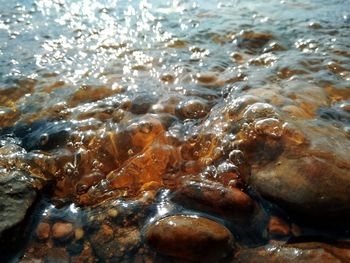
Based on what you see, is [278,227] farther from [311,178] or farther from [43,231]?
[43,231]

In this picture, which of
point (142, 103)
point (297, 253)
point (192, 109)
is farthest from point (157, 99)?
point (297, 253)

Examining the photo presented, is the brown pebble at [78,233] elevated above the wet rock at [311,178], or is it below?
below

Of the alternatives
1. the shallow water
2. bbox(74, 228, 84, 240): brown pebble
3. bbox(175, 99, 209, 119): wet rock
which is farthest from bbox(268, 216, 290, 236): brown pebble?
bbox(175, 99, 209, 119): wet rock

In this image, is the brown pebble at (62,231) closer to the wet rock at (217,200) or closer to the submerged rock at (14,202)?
the submerged rock at (14,202)

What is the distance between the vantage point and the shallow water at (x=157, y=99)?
249cm

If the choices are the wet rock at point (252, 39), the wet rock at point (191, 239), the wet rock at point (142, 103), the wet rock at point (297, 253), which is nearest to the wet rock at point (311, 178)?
the wet rock at point (297, 253)

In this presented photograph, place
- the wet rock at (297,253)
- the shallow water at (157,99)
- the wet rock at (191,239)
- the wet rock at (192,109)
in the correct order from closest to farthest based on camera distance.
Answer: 1. the wet rock at (297,253)
2. the wet rock at (191,239)
3. the shallow water at (157,99)
4. the wet rock at (192,109)

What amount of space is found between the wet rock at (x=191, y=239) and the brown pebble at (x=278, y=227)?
0.27 metres

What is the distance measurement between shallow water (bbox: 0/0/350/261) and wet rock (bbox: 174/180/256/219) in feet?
0.15

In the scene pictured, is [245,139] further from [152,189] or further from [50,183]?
[50,183]

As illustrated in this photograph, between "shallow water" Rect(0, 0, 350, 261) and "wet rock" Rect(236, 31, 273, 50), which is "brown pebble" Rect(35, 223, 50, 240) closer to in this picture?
"shallow water" Rect(0, 0, 350, 261)

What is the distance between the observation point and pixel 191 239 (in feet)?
6.42

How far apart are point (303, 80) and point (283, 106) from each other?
0.73 meters

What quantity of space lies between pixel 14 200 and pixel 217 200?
4.03 ft
